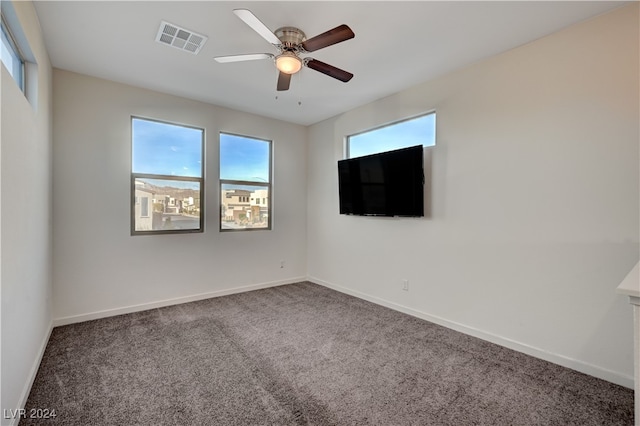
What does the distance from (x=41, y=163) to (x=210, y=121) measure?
Answer: 6.70 ft

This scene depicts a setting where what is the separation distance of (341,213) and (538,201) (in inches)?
97.5

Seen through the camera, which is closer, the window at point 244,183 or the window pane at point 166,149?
the window pane at point 166,149

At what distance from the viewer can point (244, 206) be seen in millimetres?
4605

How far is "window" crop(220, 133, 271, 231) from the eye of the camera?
14.4 ft

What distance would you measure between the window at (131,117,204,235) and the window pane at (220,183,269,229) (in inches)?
14.5

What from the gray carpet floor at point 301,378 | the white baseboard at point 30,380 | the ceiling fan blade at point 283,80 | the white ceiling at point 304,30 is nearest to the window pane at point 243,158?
the white ceiling at point 304,30

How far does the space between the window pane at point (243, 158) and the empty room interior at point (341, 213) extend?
81mm

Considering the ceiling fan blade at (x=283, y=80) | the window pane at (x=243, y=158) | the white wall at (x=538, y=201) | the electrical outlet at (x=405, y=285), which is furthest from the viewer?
the window pane at (x=243, y=158)

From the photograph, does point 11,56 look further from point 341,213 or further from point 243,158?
point 341,213

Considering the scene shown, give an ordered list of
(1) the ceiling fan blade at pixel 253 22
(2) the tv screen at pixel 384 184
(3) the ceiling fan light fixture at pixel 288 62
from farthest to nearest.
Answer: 1. (2) the tv screen at pixel 384 184
2. (3) the ceiling fan light fixture at pixel 288 62
3. (1) the ceiling fan blade at pixel 253 22

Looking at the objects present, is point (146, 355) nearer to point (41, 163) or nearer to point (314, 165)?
point (41, 163)

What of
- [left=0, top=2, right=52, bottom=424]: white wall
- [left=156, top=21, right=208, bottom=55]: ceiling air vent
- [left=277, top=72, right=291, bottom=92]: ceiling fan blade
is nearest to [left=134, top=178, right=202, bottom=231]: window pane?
[left=0, top=2, right=52, bottom=424]: white wall

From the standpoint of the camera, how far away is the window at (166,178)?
144 inches

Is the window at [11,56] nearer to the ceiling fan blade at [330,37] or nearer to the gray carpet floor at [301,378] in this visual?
the ceiling fan blade at [330,37]
